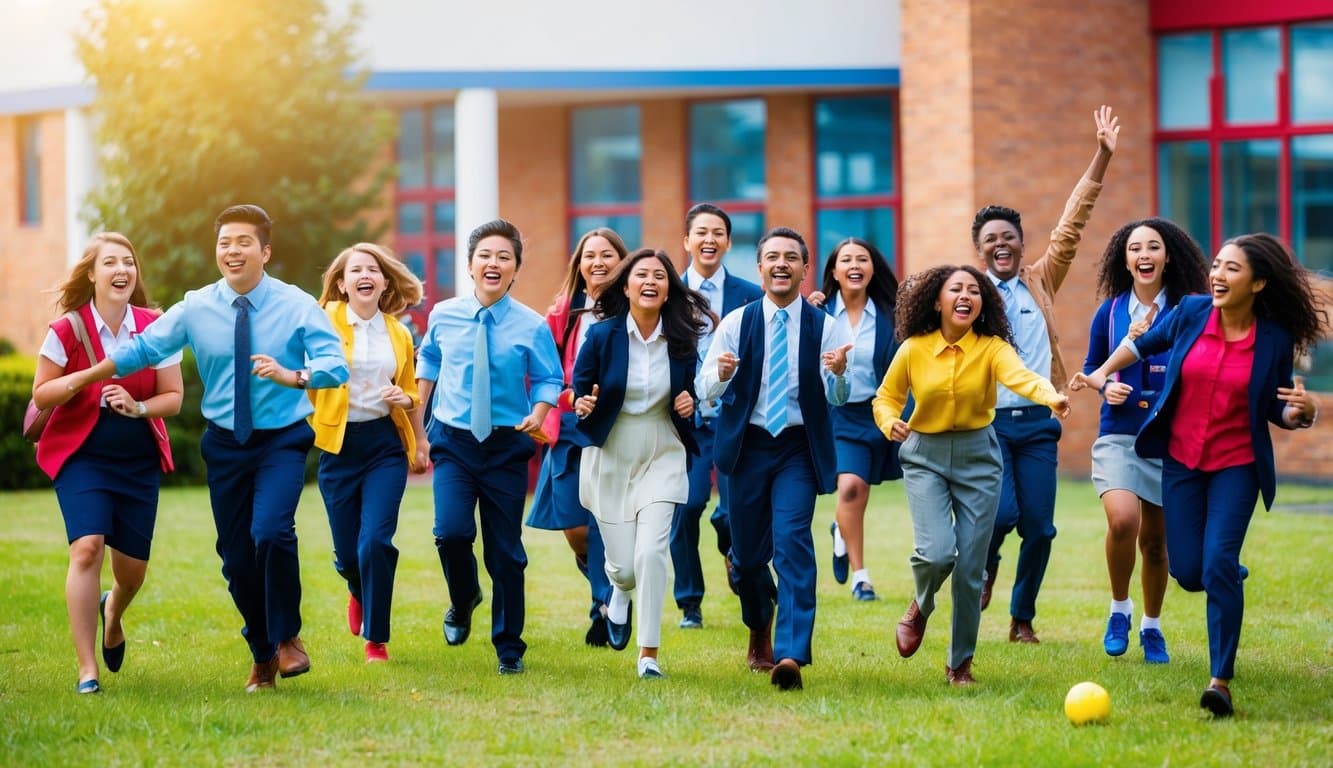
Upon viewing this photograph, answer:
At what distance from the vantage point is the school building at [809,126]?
814 inches

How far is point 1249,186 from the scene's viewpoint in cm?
2092

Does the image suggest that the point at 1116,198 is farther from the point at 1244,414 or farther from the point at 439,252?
the point at 1244,414

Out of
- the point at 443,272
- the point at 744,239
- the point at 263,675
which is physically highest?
the point at 744,239

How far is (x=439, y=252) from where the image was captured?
88.6ft

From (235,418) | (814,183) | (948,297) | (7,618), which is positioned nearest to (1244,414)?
(948,297)

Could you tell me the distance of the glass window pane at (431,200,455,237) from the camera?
26969 mm

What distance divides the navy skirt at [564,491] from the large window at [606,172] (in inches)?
606

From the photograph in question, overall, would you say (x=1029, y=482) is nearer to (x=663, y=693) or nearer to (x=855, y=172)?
(x=663, y=693)

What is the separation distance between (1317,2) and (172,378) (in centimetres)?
1617

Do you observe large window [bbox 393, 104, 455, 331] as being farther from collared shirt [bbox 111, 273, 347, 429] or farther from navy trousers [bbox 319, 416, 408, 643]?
collared shirt [bbox 111, 273, 347, 429]

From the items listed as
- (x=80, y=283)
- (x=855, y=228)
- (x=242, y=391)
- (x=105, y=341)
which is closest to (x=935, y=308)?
(x=242, y=391)

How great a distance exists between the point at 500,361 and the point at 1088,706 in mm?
3267

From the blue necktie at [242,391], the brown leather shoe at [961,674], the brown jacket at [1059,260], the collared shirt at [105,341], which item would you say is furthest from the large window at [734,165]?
the blue necktie at [242,391]

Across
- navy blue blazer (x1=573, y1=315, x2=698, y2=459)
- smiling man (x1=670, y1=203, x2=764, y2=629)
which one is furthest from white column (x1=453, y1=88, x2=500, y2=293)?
navy blue blazer (x1=573, y1=315, x2=698, y2=459)
